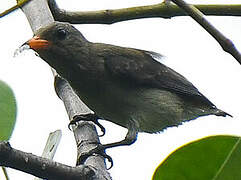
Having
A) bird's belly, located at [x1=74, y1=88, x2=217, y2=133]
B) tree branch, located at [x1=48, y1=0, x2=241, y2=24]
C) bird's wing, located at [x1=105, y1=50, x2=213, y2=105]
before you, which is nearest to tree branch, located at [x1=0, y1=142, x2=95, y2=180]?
tree branch, located at [x1=48, y1=0, x2=241, y2=24]

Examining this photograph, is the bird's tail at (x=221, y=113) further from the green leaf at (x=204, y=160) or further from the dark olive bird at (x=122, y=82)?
the green leaf at (x=204, y=160)

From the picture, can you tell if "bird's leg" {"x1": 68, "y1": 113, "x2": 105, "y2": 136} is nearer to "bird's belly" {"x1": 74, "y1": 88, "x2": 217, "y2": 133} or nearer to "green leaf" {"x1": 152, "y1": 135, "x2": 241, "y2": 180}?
"bird's belly" {"x1": 74, "y1": 88, "x2": 217, "y2": 133}

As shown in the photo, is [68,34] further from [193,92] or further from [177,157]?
[177,157]

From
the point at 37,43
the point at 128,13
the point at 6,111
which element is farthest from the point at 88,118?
the point at 6,111

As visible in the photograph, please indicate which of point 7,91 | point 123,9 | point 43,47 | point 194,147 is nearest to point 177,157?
point 194,147

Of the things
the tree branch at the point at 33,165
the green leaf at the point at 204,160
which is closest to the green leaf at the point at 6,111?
the tree branch at the point at 33,165

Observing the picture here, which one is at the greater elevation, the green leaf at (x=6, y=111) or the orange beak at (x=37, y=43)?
the green leaf at (x=6, y=111)
